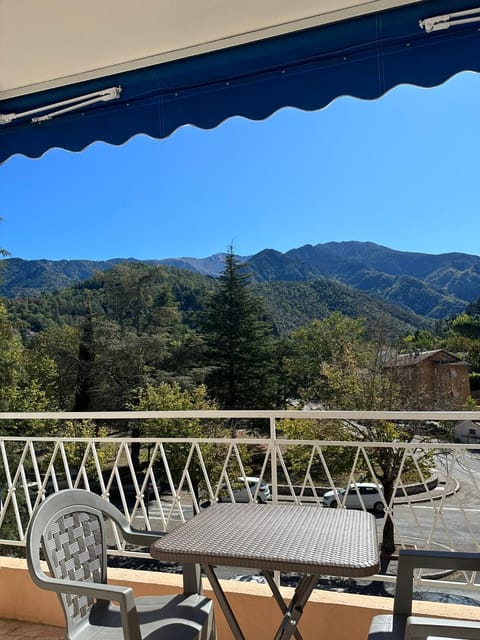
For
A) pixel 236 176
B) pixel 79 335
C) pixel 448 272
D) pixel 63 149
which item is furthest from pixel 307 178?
pixel 63 149

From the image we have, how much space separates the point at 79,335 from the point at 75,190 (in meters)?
9.77

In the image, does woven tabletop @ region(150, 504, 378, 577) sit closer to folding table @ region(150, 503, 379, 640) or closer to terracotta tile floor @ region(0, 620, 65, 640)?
folding table @ region(150, 503, 379, 640)

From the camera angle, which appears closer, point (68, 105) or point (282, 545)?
point (282, 545)

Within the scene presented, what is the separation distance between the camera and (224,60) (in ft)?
7.44

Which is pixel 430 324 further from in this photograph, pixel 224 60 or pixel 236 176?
pixel 224 60

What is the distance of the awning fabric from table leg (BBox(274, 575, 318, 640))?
5.92ft

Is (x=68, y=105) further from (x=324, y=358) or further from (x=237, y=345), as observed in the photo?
(x=237, y=345)

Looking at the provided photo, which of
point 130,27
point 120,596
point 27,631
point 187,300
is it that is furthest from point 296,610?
point 187,300

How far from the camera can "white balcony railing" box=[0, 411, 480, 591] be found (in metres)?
2.26

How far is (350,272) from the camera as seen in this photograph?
21.8 metres

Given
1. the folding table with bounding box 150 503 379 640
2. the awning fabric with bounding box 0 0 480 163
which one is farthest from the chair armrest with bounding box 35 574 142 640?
the awning fabric with bounding box 0 0 480 163

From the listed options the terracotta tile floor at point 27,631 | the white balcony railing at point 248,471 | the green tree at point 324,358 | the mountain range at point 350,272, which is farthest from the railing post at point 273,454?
the mountain range at point 350,272

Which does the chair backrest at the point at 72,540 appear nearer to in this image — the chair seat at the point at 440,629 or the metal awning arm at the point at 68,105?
the chair seat at the point at 440,629

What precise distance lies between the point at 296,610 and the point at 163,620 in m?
0.37
